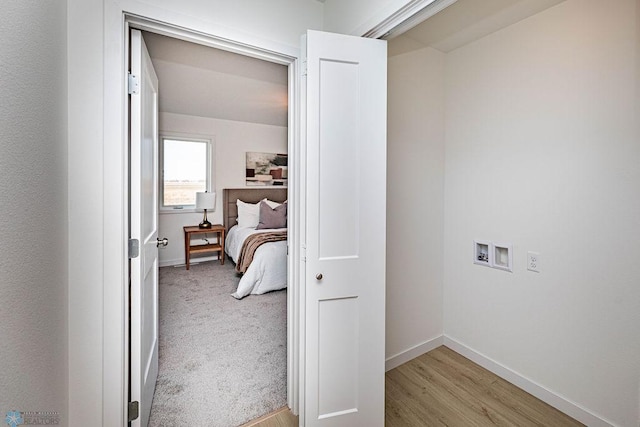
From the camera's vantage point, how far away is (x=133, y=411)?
1.38m

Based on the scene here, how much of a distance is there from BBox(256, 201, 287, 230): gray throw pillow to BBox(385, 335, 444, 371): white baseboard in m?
3.13

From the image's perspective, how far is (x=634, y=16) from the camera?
1.50 metres

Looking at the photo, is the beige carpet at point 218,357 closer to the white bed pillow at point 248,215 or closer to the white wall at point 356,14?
the white bed pillow at point 248,215

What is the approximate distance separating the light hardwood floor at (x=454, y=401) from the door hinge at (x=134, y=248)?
1.18 meters

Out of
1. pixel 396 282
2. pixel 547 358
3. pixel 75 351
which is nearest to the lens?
pixel 75 351

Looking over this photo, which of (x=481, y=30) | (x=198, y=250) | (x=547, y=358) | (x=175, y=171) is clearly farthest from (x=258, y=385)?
(x=175, y=171)

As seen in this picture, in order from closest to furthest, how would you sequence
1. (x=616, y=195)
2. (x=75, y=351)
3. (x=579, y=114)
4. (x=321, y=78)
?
(x=75, y=351)
(x=321, y=78)
(x=616, y=195)
(x=579, y=114)

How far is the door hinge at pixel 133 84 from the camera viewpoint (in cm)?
136

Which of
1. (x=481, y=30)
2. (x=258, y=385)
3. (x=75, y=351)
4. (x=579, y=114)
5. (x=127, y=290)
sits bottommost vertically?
(x=258, y=385)

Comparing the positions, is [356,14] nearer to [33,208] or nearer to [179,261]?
[33,208]

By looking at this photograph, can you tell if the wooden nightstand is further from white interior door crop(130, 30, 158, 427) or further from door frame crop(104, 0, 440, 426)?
door frame crop(104, 0, 440, 426)

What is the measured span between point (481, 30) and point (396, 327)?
2.25 m

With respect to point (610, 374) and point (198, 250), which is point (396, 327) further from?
point (198, 250)

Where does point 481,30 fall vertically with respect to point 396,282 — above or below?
above
